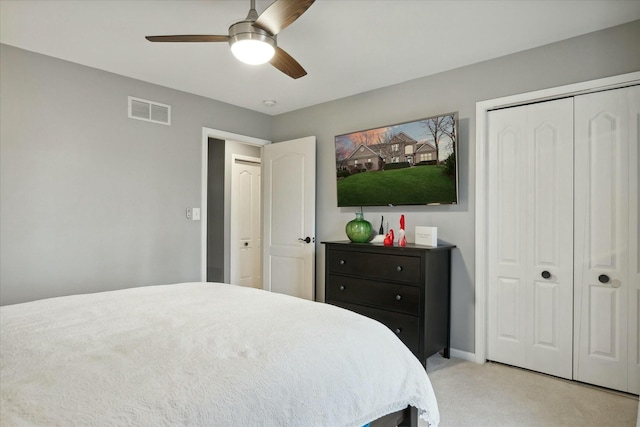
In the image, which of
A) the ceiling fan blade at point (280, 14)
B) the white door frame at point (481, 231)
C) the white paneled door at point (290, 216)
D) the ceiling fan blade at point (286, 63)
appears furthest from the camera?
the white paneled door at point (290, 216)

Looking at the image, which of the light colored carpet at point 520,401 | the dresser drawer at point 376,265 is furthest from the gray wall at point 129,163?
the dresser drawer at point 376,265

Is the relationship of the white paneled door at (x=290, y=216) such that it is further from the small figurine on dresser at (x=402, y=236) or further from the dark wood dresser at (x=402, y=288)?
the small figurine on dresser at (x=402, y=236)

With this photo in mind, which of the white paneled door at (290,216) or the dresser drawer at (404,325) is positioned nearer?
the dresser drawer at (404,325)

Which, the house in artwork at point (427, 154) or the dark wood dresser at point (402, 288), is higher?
the house in artwork at point (427, 154)

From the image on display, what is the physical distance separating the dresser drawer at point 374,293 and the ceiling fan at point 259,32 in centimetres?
196

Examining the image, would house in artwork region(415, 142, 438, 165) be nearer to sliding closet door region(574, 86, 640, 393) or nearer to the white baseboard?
sliding closet door region(574, 86, 640, 393)

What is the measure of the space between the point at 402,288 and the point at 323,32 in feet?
6.57

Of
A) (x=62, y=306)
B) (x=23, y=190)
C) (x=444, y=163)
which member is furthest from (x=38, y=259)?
(x=444, y=163)

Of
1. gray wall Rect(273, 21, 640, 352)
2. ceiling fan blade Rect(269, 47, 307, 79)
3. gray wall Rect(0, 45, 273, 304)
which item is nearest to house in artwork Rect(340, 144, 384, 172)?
gray wall Rect(273, 21, 640, 352)

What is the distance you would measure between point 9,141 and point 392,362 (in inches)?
122

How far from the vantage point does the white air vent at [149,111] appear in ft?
11.3

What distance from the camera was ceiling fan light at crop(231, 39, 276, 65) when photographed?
2.05 meters

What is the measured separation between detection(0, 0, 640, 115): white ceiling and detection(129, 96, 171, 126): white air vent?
221 millimetres

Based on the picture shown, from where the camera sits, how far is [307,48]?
2.86 meters
